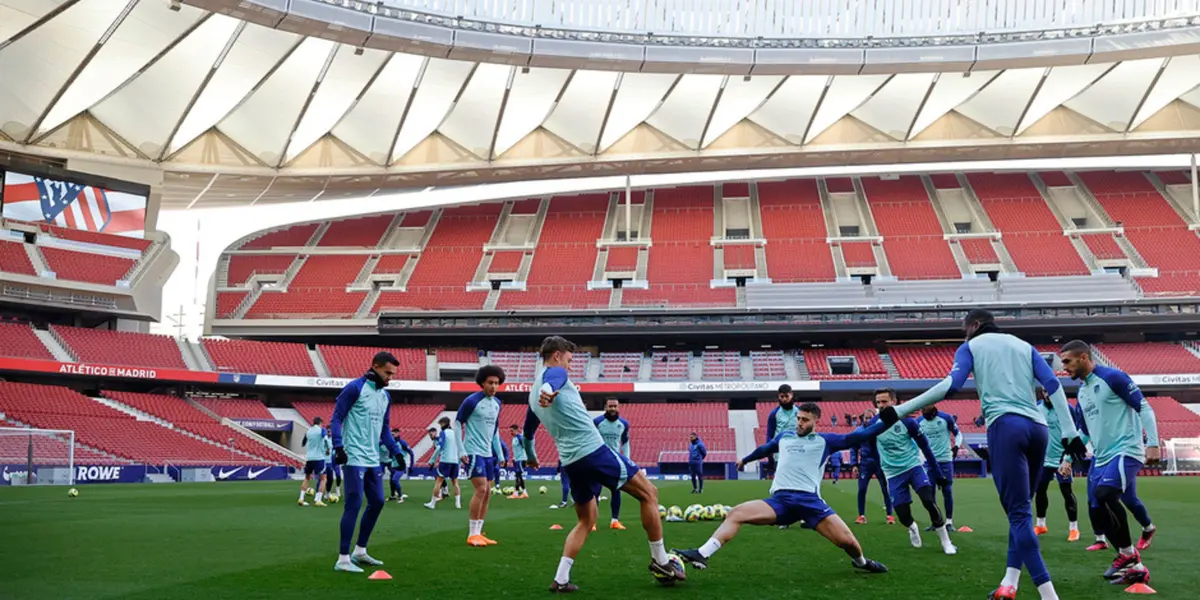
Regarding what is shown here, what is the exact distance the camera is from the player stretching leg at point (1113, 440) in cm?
870

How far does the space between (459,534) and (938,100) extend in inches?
1516

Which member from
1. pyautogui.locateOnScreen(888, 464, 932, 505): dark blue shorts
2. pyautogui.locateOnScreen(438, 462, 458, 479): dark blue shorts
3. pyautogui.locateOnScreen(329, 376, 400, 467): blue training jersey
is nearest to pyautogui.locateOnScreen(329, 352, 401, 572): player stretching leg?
pyautogui.locateOnScreen(329, 376, 400, 467): blue training jersey

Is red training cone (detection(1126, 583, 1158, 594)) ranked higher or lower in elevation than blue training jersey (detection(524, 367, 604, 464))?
lower

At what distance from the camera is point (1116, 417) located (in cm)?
916

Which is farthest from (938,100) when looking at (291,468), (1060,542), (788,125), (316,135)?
(1060,542)

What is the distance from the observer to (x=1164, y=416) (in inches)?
1775

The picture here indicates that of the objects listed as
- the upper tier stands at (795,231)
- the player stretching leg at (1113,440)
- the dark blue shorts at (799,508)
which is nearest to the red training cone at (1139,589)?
the player stretching leg at (1113,440)

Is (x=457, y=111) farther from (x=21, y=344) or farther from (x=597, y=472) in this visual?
(x=597, y=472)

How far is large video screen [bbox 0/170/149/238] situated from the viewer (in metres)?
45.2

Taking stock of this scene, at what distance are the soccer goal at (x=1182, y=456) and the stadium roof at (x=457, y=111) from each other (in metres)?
15.8

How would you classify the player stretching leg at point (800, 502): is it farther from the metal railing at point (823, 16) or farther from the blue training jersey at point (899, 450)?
the metal railing at point (823, 16)

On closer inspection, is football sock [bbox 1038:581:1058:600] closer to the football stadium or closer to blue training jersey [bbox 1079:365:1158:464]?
blue training jersey [bbox 1079:365:1158:464]

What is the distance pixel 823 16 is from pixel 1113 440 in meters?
34.0

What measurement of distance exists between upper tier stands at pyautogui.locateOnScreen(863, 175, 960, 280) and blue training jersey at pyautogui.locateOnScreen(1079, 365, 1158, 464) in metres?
45.4
